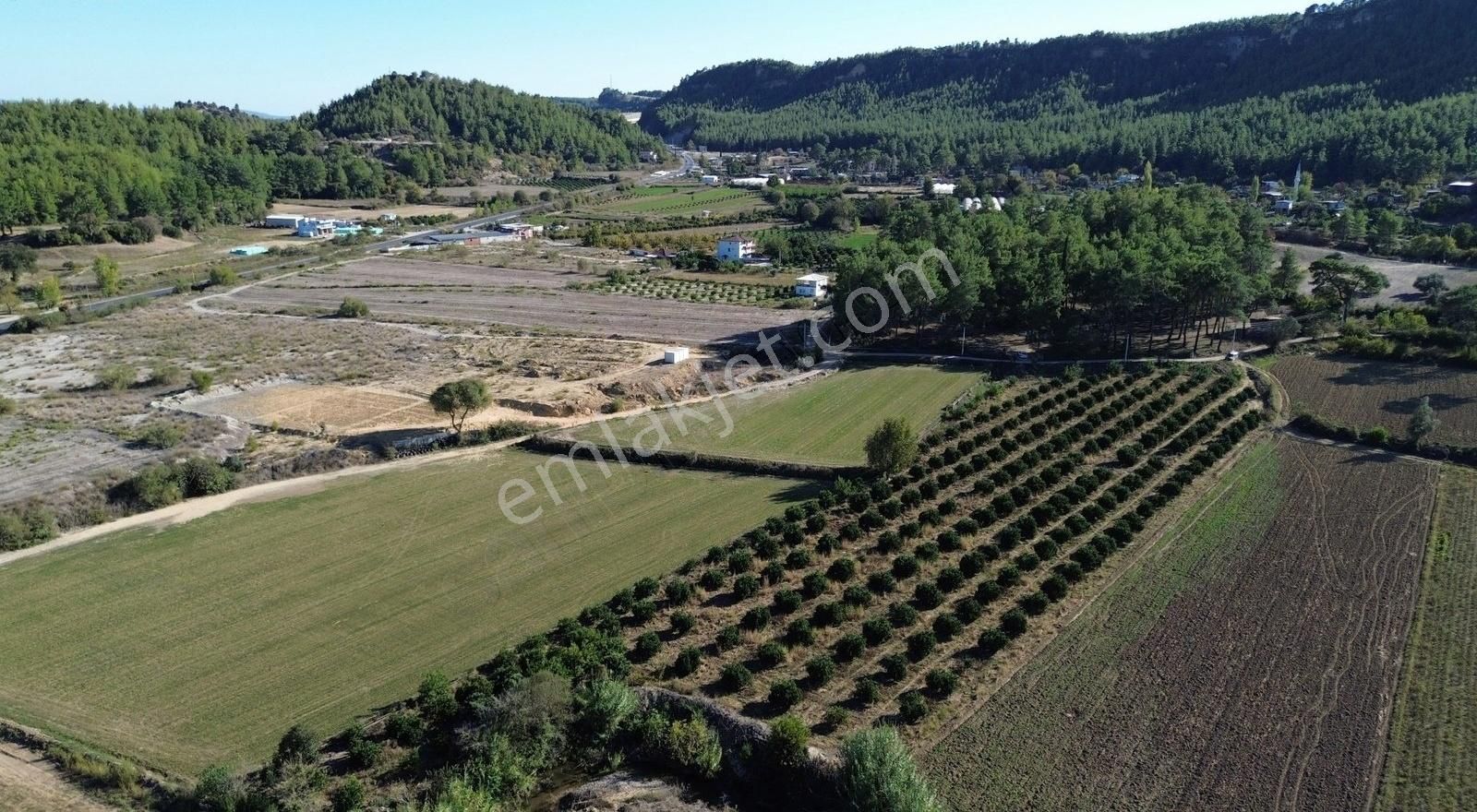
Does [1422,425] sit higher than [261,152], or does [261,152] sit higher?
[261,152]

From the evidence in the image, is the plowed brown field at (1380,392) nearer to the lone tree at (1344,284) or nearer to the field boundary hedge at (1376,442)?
the field boundary hedge at (1376,442)

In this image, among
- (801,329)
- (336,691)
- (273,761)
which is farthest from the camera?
(801,329)

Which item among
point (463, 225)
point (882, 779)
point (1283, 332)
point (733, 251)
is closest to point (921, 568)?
point (882, 779)

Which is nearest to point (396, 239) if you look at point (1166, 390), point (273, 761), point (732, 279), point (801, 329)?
point (732, 279)

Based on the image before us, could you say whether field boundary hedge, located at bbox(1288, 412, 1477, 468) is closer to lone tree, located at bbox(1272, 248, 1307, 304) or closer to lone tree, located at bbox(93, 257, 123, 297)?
lone tree, located at bbox(1272, 248, 1307, 304)

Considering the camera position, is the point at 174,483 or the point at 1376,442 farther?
the point at 1376,442

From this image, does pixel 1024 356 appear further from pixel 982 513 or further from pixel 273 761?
pixel 273 761

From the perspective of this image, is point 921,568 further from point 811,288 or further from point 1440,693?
point 811,288

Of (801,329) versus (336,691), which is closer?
(336,691)
